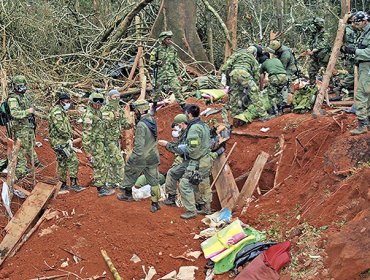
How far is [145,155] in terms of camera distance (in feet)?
27.1

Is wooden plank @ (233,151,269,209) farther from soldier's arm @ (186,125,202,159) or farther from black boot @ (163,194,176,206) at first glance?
soldier's arm @ (186,125,202,159)

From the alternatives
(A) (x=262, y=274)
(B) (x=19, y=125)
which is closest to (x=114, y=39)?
(B) (x=19, y=125)

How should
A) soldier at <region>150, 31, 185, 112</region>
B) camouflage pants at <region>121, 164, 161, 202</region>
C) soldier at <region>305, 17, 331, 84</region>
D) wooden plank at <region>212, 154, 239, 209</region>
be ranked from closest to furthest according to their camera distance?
camouflage pants at <region>121, 164, 161, 202</region> → wooden plank at <region>212, 154, 239, 209</region> → soldier at <region>305, 17, 331, 84</region> → soldier at <region>150, 31, 185, 112</region>

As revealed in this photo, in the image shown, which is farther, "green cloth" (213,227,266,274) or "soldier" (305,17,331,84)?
"soldier" (305,17,331,84)

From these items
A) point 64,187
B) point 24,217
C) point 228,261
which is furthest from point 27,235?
point 228,261

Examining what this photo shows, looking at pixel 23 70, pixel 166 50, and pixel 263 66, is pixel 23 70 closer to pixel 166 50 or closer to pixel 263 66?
pixel 166 50

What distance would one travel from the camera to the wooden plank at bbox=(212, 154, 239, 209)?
905 cm

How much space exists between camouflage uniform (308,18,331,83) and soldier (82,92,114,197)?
18.4ft

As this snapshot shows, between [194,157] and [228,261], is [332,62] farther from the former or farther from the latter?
[228,261]

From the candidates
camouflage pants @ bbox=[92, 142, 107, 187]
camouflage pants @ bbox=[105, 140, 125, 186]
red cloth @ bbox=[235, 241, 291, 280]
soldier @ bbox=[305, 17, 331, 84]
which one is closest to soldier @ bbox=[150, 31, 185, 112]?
soldier @ bbox=[305, 17, 331, 84]

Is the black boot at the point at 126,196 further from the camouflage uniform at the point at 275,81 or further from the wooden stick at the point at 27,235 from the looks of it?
the camouflage uniform at the point at 275,81

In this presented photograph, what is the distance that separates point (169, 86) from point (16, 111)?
15.3 feet

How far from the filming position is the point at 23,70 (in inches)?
537

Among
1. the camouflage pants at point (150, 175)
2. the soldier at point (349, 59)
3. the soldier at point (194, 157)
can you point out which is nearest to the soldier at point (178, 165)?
the soldier at point (194, 157)
